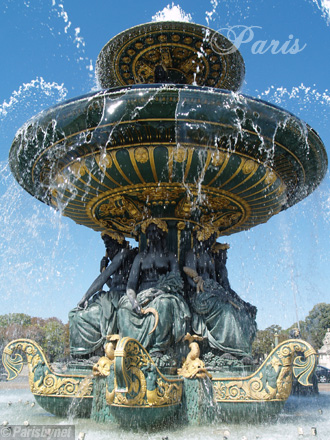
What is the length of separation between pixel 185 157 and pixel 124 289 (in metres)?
2.50

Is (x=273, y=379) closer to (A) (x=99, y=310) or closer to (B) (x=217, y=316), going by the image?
(B) (x=217, y=316)

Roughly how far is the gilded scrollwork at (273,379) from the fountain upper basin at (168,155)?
262 centimetres

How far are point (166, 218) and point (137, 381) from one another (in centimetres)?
307

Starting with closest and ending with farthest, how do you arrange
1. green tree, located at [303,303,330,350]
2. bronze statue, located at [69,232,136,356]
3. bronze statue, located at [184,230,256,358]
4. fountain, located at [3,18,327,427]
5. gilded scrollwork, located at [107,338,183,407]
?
1. gilded scrollwork, located at [107,338,183,407]
2. fountain, located at [3,18,327,427]
3. bronze statue, located at [184,230,256,358]
4. bronze statue, located at [69,232,136,356]
5. green tree, located at [303,303,330,350]

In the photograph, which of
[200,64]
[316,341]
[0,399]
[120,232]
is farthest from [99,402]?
[316,341]

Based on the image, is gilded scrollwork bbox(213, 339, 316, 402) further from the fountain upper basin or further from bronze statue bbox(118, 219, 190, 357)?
the fountain upper basin

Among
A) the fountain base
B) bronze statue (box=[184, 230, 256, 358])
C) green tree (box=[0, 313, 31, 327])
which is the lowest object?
the fountain base

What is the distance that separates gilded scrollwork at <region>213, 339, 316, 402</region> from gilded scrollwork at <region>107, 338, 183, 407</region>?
85cm

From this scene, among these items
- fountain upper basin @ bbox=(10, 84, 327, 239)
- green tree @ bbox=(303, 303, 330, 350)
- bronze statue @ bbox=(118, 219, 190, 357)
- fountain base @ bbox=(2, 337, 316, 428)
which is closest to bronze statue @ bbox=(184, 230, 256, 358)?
bronze statue @ bbox=(118, 219, 190, 357)

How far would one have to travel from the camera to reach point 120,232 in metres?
8.02

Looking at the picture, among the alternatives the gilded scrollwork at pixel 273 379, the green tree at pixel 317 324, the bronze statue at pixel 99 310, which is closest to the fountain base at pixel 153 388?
the gilded scrollwork at pixel 273 379

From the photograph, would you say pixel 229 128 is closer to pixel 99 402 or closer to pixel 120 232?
pixel 120 232

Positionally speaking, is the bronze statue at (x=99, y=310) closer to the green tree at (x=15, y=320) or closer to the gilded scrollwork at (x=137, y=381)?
the gilded scrollwork at (x=137, y=381)

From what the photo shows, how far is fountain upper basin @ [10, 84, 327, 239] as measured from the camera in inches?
216
